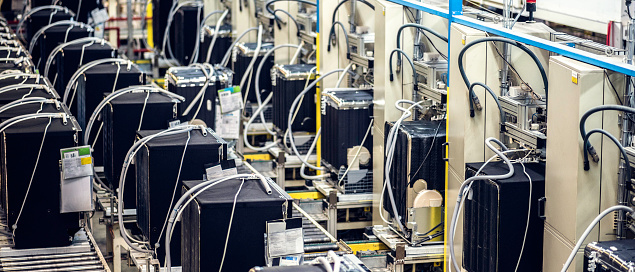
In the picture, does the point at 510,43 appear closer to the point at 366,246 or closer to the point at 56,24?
the point at 366,246

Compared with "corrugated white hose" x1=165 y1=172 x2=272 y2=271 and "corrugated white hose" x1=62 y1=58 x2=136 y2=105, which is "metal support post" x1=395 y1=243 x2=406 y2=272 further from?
"corrugated white hose" x1=62 y1=58 x2=136 y2=105

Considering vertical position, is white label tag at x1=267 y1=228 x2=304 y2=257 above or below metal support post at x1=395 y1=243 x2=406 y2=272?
above

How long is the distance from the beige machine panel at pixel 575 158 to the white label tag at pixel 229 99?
127 inches

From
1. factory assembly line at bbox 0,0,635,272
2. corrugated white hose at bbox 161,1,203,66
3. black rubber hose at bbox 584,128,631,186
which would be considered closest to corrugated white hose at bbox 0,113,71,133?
factory assembly line at bbox 0,0,635,272

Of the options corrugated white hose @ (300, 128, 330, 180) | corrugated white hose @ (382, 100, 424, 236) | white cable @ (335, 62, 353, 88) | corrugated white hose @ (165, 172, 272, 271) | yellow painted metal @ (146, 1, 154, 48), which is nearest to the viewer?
corrugated white hose @ (165, 172, 272, 271)

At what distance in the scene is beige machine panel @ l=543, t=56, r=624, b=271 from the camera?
4.00 m

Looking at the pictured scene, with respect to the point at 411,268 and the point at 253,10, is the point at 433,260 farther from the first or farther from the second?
the point at 253,10

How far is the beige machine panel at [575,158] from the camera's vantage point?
3998 mm

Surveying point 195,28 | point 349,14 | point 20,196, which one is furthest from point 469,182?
point 195,28

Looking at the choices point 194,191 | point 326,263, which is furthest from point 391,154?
point 326,263

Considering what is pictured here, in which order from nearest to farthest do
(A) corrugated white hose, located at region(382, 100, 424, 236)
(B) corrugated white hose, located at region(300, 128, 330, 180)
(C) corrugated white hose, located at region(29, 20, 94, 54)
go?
1. (A) corrugated white hose, located at region(382, 100, 424, 236)
2. (B) corrugated white hose, located at region(300, 128, 330, 180)
3. (C) corrugated white hose, located at region(29, 20, 94, 54)

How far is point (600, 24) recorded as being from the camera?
665 centimetres

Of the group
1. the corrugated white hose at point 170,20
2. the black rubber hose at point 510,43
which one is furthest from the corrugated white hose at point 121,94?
the corrugated white hose at point 170,20

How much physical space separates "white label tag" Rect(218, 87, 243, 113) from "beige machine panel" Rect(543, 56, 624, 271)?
322 cm
